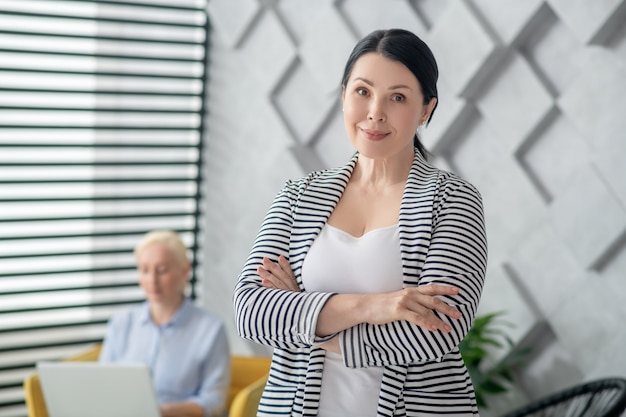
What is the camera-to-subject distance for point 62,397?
3.16 m

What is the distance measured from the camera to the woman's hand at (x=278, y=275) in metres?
1.90

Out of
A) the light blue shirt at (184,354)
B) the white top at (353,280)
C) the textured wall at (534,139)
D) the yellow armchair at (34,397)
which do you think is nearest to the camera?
the white top at (353,280)

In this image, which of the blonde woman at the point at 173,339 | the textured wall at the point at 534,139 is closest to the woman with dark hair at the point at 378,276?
the textured wall at the point at 534,139

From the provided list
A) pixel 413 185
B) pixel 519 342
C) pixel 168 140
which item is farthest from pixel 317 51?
pixel 413 185

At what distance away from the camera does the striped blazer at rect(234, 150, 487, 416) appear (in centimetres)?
177

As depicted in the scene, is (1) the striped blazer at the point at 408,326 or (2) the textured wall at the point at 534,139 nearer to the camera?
(1) the striped blazer at the point at 408,326

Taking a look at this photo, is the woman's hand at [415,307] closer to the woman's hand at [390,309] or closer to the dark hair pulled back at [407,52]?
the woman's hand at [390,309]

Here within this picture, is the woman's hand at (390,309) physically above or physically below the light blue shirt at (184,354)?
above

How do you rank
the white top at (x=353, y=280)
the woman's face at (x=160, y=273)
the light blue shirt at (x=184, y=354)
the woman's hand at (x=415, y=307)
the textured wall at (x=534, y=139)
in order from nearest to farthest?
the woman's hand at (x=415, y=307) → the white top at (x=353, y=280) → the textured wall at (x=534, y=139) → the light blue shirt at (x=184, y=354) → the woman's face at (x=160, y=273)

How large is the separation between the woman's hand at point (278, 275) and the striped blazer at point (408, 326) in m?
0.02

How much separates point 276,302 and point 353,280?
17 cm

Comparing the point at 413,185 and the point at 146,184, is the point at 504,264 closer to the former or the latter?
the point at 413,185

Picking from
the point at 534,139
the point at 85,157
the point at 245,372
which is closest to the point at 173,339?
the point at 245,372

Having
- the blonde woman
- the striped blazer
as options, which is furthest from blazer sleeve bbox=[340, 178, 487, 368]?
the blonde woman
